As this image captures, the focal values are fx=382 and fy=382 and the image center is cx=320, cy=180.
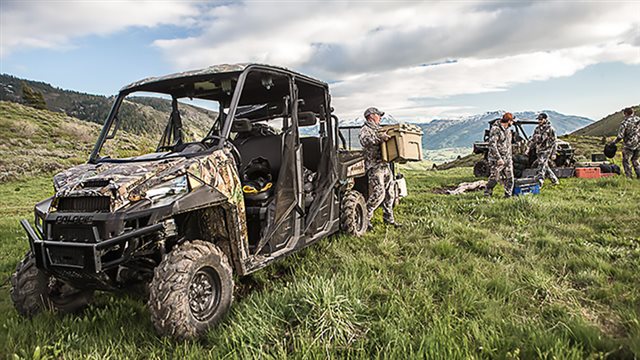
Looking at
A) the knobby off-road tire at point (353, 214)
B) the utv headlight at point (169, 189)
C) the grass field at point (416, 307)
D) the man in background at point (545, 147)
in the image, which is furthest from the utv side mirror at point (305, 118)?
the man in background at point (545, 147)

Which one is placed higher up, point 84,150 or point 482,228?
point 84,150

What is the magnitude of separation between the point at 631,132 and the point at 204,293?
1348 cm

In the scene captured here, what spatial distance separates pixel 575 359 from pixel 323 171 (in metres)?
3.81

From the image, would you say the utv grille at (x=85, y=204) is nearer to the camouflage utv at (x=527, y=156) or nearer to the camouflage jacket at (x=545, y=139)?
the camouflage utv at (x=527, y=156)

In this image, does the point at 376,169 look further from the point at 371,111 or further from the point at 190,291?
the point at 190,291

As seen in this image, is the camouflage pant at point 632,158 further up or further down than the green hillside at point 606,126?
further down

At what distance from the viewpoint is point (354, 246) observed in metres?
5.58

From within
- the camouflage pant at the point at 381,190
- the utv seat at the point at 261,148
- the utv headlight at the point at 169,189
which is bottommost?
the camouflage pant at the point at 381,190

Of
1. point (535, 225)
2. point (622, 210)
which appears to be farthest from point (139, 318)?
point (622, 210)

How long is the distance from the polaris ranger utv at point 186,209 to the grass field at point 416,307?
0.31 m

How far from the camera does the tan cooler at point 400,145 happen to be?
21.1ft

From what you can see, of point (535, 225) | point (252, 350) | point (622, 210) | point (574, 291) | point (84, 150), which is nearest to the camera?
point (252, 350)

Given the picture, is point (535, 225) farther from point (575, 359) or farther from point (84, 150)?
point (84, 150)

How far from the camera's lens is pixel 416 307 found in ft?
10.8
